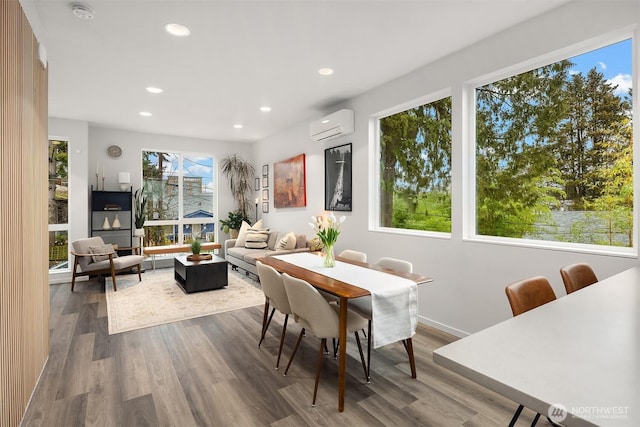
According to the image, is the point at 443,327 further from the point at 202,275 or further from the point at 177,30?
the point at 177,30

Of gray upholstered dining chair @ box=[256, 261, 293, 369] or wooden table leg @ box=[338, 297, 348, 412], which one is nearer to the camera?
wooden table leg @ box=[338, 297, 348, 412]

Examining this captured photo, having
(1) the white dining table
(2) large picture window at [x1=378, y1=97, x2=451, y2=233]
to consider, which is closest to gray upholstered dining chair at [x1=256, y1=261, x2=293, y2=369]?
(1) the white dining table

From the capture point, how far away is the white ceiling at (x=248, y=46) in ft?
8.04

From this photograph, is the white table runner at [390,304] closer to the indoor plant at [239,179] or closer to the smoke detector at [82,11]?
the smoke detector at [82,11]

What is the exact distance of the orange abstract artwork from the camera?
5.66m

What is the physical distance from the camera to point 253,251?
5.88 metres

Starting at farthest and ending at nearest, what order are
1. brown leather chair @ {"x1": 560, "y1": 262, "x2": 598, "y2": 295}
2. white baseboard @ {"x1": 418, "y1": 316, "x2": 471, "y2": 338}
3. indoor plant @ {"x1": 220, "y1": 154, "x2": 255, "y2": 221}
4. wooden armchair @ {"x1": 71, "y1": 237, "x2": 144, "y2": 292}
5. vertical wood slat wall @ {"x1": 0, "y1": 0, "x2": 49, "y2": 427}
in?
1. indoor plant @ {"x1": 220, "y1": 154, "x2": 255, "y2": 221}
2. wooden armchair @ {"x1": 71, "y1": 237, "x2": 144, "y2": 292}
3. white baseboard @ {"x1": 418, "y1": 316, "x2": 471, "y2": 338}
4. brown leather chair @ {"x1": 560, "y1": 262, "x2": 598, "y2": 295}
5. vertical wood slat wall @ {"x1": 0, "y1": 0, "x2": 49, "y2": 427}

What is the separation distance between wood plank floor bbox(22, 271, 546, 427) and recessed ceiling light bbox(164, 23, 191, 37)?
8.99ft

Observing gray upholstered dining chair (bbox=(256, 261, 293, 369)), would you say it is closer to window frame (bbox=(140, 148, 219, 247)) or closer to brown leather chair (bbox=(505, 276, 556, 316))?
brown leather chair (bbox=(505, 276, 556, 316))

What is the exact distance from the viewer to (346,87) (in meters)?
4.08

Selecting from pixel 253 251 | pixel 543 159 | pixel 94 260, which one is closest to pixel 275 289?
pixel 543 159

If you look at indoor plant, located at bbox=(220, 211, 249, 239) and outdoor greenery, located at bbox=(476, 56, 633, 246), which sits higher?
outdoor greenery, located at bbox=(476, 56, 633, 246)

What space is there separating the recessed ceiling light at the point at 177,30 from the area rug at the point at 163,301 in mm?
2864

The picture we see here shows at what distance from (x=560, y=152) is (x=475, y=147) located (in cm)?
72
